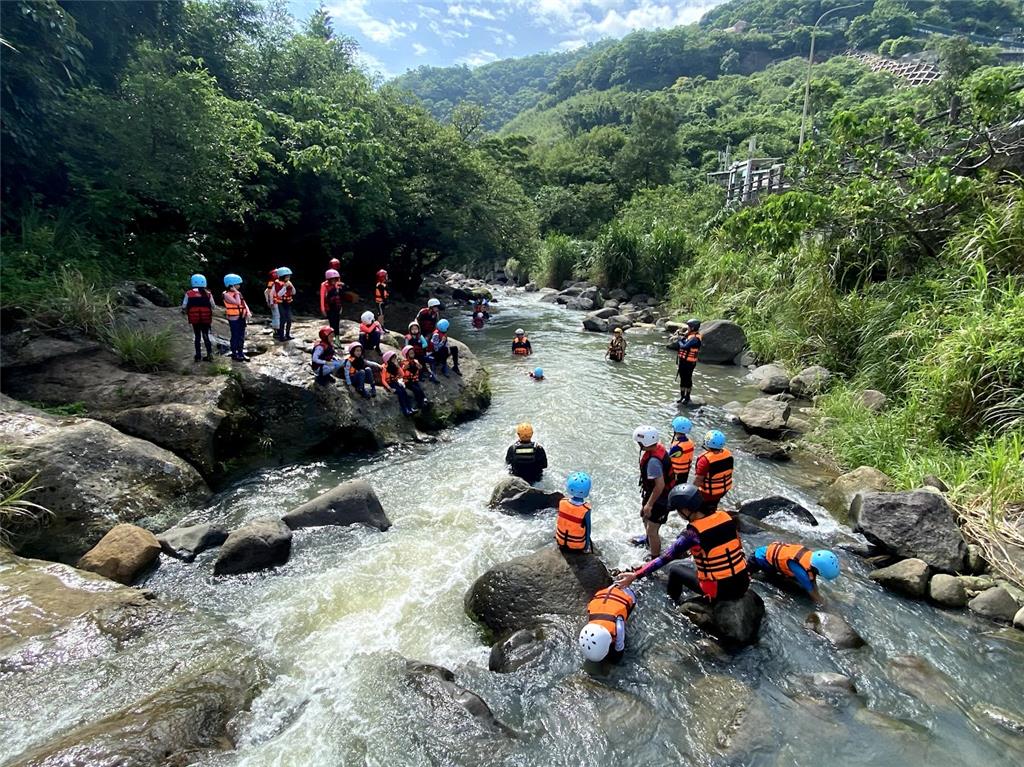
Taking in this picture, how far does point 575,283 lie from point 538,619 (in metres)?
30.1

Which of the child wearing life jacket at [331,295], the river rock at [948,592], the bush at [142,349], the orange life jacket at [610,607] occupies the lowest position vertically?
the river rock at [948,592]

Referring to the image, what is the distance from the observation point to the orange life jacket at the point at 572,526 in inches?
248

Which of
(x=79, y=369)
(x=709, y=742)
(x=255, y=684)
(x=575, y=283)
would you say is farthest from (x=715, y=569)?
(x=575, y=283)

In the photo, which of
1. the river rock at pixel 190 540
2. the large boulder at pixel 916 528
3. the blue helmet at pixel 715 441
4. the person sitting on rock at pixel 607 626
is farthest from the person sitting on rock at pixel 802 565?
the river rock at pixel 190 540

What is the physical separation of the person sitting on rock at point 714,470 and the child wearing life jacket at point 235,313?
8142 millimetres

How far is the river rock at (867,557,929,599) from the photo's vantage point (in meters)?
6.50

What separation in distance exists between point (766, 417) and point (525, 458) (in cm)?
554

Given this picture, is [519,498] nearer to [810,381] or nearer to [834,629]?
[834,629]

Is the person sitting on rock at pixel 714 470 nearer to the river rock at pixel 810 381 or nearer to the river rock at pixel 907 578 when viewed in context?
the river rock at pixel 907 578

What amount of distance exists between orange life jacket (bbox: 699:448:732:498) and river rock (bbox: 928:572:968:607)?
244 centimetres

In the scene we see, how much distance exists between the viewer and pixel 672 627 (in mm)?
6086

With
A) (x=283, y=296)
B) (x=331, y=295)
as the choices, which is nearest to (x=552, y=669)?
(x=283, y=296)

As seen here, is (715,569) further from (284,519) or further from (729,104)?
(729,104)

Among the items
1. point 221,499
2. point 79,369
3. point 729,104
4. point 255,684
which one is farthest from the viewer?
point 729,104
